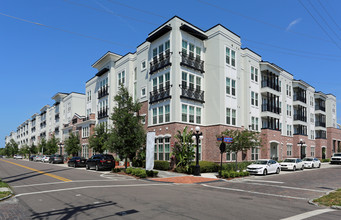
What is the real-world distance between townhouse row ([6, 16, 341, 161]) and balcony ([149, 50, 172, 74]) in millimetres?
113

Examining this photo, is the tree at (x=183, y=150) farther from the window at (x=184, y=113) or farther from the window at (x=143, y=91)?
the window at (x=143, y=91)

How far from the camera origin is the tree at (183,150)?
25.0 metres

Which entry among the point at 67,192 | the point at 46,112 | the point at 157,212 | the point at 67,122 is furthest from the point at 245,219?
the point at 46,112

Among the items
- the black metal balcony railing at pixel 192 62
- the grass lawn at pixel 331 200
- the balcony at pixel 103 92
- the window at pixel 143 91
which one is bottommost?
the grass lawn at pixel 331 200

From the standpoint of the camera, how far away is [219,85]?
94.4 feet

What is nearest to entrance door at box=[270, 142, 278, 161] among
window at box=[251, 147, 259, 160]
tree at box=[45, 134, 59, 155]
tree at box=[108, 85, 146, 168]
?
window at box=[251, 147, 259, 160]

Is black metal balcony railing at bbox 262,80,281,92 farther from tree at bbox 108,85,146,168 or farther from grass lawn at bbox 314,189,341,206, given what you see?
grass lawn at bbox 314,189,341,206

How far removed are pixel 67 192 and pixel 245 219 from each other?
8954 millimetres

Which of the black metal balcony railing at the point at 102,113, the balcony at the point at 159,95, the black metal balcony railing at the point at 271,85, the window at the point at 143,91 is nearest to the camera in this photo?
the balcony at the point at 159,95

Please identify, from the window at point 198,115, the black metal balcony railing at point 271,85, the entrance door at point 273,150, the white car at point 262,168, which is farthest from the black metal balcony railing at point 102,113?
the entrance door at point 273,150

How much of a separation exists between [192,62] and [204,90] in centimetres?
360

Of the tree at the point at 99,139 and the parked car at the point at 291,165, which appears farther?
the tree at the point at 99,139

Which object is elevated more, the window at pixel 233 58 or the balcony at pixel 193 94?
the window at pixel 233 58

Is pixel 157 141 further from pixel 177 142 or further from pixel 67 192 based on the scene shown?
pixel 67 192
